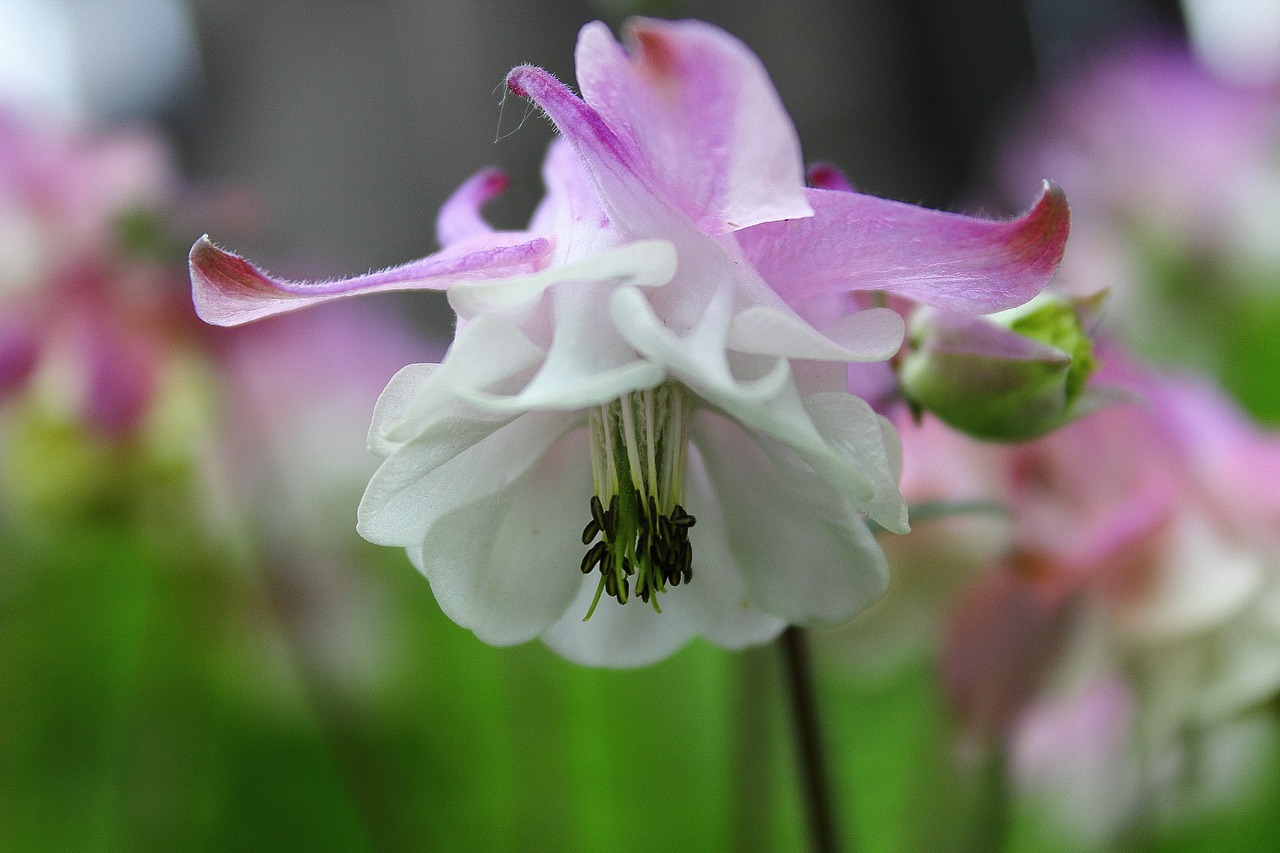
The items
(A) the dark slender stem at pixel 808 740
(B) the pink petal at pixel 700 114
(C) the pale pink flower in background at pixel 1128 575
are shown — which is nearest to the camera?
(B) the pink petal at pixel 700 114

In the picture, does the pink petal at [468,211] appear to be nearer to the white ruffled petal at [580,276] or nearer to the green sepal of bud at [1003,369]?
the white ruffled petal at [580,276]

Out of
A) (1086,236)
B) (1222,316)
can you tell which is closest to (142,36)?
(1086,236)

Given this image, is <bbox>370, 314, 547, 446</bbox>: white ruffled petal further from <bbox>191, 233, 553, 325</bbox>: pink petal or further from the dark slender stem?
the dark slender stem

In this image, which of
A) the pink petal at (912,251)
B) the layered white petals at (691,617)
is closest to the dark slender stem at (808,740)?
the layered white petals at (691,617)

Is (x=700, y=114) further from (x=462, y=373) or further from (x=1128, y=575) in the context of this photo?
(x=1128, y=575)

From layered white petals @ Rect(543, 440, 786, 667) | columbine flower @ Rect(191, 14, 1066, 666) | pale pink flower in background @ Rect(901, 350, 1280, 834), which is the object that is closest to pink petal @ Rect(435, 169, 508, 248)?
columbine flower @ Rect(191, 14, 1066, 666)

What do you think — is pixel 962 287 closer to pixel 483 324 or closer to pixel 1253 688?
pixel 483 324
